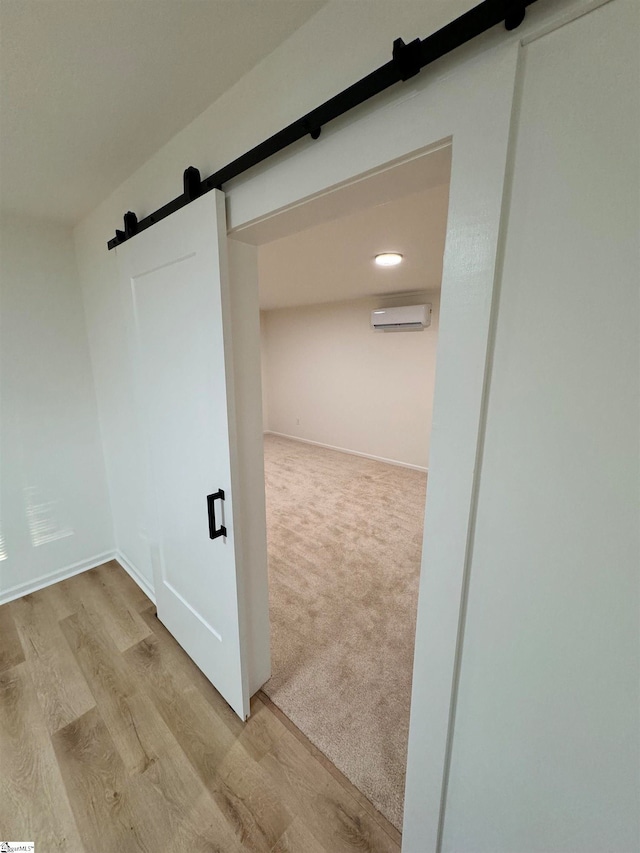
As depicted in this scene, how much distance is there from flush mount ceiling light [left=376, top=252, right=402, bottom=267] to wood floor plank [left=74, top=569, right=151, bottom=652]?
9.63ft

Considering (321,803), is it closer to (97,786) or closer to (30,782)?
(97,786)

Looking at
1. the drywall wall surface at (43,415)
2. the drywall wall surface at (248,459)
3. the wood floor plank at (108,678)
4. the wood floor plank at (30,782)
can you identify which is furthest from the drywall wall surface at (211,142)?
the wood floor plank at (30,782)

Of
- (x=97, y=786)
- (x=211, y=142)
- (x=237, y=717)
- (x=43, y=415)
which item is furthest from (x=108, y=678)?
A: (x=211, y=142)

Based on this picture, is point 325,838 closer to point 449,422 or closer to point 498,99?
point 449,422

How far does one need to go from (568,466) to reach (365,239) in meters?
1.93

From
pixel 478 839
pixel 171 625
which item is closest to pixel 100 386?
pixel 171 625

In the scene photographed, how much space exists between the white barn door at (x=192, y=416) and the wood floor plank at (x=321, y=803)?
0.25m

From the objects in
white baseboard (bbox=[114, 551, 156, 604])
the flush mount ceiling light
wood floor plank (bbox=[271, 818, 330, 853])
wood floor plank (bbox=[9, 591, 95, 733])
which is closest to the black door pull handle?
wood floor plank (bbox=[271, 818, 330, 853])

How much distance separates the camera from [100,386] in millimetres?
2275

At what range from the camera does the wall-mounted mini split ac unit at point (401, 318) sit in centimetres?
397

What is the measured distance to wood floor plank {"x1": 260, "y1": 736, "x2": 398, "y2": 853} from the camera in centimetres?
112

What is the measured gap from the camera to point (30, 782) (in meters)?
1.26

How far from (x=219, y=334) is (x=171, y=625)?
5.59ft

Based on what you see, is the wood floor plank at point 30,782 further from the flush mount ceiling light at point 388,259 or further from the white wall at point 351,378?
the white wall at point 351,378
